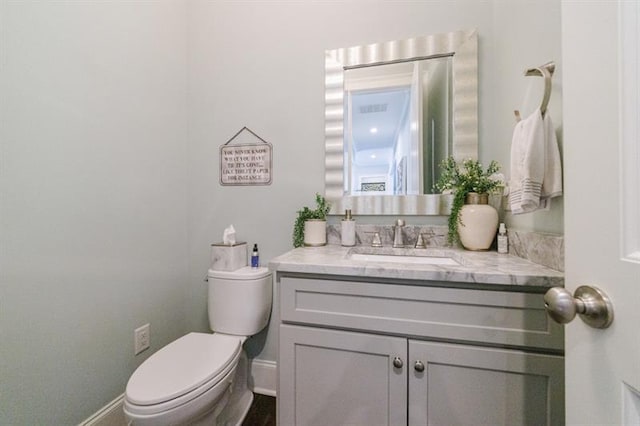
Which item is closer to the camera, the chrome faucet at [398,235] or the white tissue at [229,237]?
the chrome faucet at [398,235]

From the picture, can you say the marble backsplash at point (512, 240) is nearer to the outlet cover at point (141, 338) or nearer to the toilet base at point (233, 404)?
the toilet base at point (233, 404)

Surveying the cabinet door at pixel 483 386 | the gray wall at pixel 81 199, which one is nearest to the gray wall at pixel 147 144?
the gray wall at pixel 81 199

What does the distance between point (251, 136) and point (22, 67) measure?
905mm

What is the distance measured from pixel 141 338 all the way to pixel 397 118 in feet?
5.73

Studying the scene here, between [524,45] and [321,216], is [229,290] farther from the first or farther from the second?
[524,45]

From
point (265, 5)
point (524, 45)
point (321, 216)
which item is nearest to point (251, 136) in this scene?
point (321, 216)

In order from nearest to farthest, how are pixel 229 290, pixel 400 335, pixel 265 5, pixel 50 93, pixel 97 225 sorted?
1. pixel 400 335
2. pixel 50 93
3. pixel 97 225
4. pixel 229 290
5. pixel 265 5

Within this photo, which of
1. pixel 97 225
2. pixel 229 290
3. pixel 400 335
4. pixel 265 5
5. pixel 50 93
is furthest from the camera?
pixel 265 5

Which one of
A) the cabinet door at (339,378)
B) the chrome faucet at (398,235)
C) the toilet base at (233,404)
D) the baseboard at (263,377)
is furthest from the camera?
the baseboard at (263,377)

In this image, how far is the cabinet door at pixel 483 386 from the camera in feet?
2.35

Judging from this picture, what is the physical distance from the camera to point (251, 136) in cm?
155

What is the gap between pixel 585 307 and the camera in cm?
38

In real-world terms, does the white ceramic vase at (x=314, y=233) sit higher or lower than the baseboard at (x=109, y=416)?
higher

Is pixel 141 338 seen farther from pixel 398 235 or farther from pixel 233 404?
pixel 398 235
